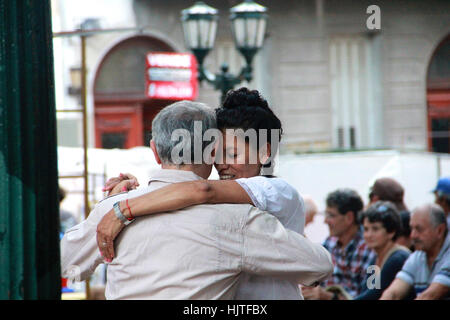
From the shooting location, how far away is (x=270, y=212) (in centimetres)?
246

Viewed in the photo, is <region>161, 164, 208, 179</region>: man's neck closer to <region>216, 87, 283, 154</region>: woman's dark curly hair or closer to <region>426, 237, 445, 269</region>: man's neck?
<region>216, 87, 283, 154</region>: woman's dark curly hair

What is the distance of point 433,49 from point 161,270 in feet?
43.8

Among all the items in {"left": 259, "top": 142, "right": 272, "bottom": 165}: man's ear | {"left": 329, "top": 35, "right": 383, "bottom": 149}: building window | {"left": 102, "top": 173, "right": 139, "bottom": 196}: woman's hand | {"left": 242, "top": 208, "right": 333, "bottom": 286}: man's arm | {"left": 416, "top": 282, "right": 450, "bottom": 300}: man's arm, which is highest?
{"left": 329, "top": 35, "right": 383, "bottom": 149}: building window

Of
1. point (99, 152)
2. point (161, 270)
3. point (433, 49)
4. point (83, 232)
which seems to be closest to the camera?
point (161, 270)

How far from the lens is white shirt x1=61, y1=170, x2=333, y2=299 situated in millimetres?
2250

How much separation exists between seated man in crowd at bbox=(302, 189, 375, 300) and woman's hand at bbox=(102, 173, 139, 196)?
2620 mm

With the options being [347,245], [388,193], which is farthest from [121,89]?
[347,245]

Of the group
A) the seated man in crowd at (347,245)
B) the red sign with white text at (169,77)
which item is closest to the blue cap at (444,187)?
the seated man in crowd at (347,245)

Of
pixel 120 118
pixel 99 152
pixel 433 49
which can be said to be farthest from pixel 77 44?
pixel 433 49

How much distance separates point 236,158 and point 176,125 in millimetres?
396

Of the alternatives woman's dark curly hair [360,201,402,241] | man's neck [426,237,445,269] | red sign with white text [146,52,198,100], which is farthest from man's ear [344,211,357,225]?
red sign with white text [146,52,198,100]

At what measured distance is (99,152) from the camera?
27.9 feet

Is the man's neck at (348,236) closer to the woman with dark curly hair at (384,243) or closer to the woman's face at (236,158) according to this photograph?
the woman with dark curly hair at (384,243)
